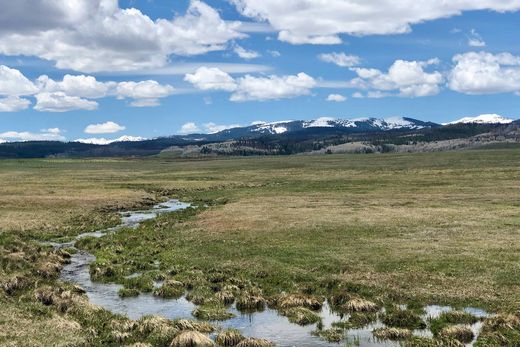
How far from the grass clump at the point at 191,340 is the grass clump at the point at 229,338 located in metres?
0.54

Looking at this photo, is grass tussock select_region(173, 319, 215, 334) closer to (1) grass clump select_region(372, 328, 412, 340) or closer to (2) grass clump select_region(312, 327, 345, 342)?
(2) grass clump select_region(312, 327, 345, 342)

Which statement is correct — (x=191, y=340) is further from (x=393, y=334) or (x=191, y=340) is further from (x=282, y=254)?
(x=282, y=254)

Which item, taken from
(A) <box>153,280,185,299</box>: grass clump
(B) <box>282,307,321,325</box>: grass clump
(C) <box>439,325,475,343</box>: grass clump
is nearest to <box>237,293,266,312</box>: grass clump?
(B) <box>282,307,321,325</box>: grass clump

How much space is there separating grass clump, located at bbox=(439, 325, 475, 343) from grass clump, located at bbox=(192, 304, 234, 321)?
11438 millimetres

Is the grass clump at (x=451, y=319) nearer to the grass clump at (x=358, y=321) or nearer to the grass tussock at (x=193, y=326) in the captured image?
the grass clump at (x=358, y=321)

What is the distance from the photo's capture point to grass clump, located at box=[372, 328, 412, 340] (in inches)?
975

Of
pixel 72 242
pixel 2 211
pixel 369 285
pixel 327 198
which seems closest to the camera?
pixel 369 285

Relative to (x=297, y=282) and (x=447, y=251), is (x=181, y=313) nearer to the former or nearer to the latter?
(x=297, y=282)

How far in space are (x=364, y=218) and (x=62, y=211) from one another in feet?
148

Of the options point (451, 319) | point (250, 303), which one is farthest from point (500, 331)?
point (250, 303)

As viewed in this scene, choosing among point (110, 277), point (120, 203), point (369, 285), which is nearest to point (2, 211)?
point (120, 203)

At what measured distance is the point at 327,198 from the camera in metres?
85.8

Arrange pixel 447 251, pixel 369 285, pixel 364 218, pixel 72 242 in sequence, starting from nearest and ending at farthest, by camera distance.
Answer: pixel 369 285, pixel 447 251, pixel 72 242, pixel 364 218

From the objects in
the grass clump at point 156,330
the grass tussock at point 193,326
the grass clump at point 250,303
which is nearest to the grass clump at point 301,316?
the grass clump at point 250,303
